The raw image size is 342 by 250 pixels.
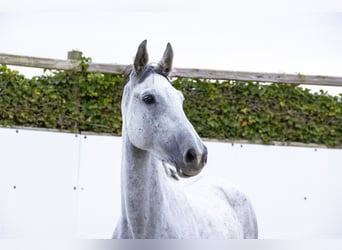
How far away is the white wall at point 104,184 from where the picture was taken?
4.21 meters

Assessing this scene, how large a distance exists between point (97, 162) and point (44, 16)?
49.2 inches

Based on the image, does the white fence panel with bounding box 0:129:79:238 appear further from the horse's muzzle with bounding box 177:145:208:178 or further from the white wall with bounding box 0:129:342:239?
the horse's muzzle with bounding box 177:145:208:178

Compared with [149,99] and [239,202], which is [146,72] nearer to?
[149,99]

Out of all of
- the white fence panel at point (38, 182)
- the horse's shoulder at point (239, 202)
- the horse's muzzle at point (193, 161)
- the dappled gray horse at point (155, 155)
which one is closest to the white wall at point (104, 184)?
the white fence panel at point (38, 182)

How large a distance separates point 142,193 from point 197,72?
2243 mm

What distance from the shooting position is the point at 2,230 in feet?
13.5

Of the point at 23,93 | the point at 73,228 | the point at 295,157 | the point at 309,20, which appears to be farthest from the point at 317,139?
the point at 23,93

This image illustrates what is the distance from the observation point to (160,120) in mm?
2221

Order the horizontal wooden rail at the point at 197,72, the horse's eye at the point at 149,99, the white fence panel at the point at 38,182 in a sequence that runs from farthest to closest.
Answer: the horizontal wooden rail at the point at 197,72 → the white fence panel at the point at 38,182 → the horse's eye at the point at 149,99

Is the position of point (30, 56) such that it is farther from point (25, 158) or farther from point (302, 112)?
point (302, 112)

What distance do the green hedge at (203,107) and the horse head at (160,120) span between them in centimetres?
203

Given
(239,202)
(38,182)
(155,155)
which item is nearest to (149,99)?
(155,155)

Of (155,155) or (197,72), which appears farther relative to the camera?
(197,72)

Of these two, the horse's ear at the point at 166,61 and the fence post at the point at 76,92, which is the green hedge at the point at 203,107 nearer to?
the fence post at the point at 76,92
